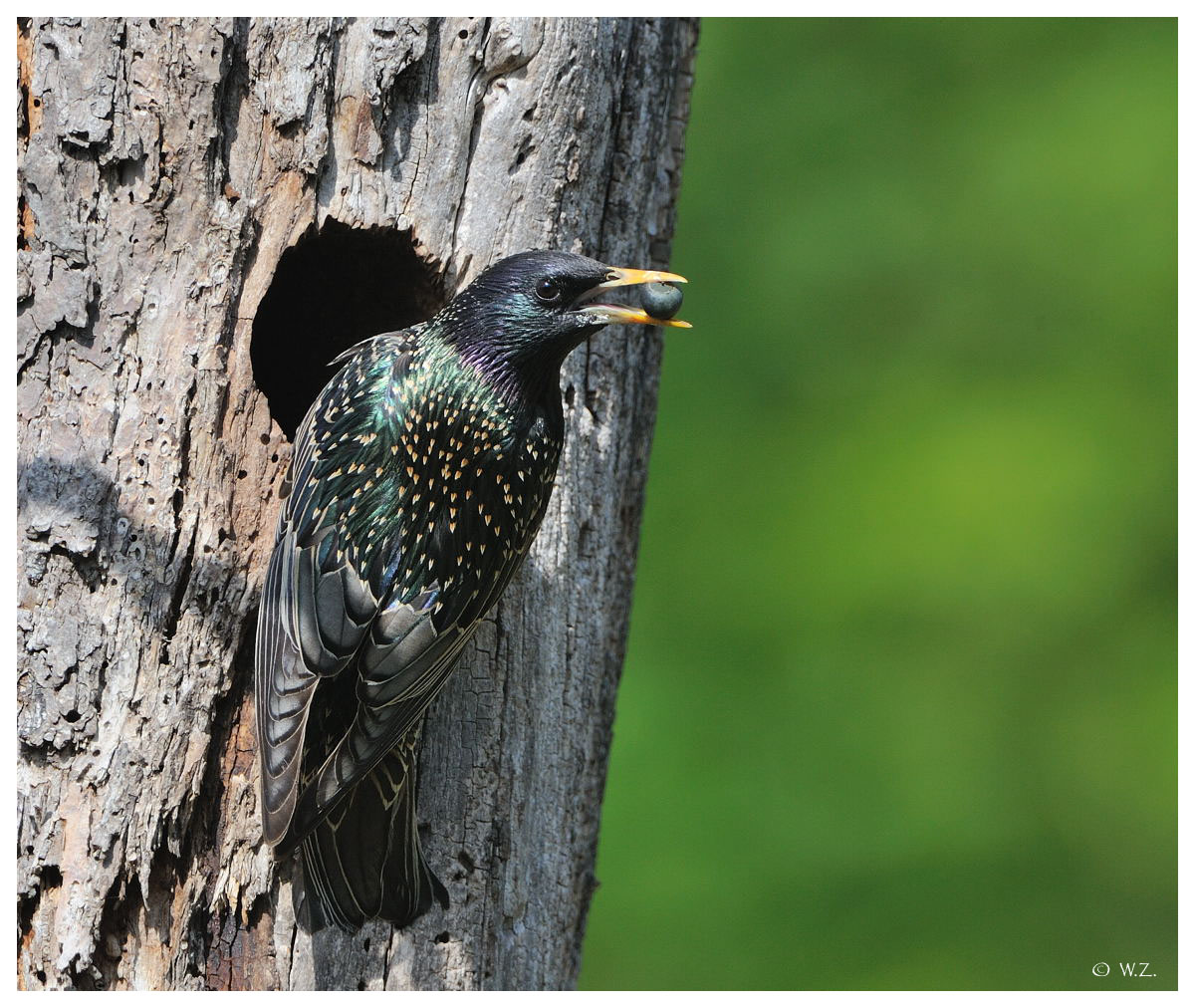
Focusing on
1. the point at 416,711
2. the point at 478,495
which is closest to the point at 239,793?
the point at 416,711

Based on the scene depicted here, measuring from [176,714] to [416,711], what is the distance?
470 mm

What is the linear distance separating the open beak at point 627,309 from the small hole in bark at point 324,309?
0.46 meters

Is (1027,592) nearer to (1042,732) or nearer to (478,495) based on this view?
(1042,732)

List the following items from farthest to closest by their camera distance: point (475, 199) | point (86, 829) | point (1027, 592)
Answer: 1. point (1027, 592)
2. point (475, 199)
3. point (86, 829)

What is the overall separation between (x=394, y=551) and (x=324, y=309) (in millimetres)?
1067

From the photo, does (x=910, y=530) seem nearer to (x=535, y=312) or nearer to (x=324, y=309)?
(x=324, y=309)

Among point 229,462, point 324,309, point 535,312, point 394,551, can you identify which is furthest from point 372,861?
point 324,309

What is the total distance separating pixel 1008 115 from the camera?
537 cm

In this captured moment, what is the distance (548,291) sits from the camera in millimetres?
2748

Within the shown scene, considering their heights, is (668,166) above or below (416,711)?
above

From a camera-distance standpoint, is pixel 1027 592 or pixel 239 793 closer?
pixel 239 793

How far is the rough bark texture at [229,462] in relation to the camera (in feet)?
8.52

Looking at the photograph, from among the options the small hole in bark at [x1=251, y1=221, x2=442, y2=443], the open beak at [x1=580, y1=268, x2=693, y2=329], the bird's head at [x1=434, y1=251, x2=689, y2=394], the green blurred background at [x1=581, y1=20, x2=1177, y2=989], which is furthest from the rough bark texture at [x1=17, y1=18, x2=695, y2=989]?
the green blurred background at [x1=581, y1=20, x2=1177, y2=989]

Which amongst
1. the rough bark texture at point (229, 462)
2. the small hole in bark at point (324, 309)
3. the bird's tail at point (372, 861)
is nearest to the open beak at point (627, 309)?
the rough bark texture at point (229, 462)
